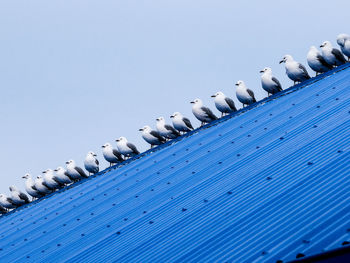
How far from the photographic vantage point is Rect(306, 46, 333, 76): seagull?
1728 cm

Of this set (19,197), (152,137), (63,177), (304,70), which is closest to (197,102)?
(152,137)

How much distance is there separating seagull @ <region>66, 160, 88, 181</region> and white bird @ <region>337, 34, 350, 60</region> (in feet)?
28.5

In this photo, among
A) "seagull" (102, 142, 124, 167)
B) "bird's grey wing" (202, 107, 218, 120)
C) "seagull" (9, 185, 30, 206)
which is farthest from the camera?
"seagull" (9, 185, 30, 206)

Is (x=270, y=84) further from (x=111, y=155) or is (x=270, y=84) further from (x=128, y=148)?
(x=111, y=155)

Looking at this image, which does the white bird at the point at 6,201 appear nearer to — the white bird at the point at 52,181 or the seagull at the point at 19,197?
the seagull at the point at 19,197

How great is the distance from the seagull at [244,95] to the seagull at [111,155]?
425cm

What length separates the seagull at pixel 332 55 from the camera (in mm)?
16973

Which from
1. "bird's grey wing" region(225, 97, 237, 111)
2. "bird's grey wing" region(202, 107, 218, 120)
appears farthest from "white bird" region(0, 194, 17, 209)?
"bird's grey wing" region(225, 97, 237, 111)

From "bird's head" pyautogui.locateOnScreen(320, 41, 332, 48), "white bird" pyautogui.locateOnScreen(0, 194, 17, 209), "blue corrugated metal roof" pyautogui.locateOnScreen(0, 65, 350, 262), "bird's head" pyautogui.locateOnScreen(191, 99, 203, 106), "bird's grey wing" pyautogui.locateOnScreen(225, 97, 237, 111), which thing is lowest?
"white bird" pyautogui.locateOnScreen(0, 194, 17, 209)

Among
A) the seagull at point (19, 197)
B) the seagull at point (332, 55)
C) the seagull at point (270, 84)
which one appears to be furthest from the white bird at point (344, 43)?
the seagull at point (19, 197)

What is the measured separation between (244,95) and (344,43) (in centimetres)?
302

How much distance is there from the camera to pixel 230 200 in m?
7.52

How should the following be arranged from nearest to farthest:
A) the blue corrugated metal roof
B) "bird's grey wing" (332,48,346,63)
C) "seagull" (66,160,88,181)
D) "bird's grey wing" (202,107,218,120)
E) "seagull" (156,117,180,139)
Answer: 1. the blue corrugated metal roof
2. "bird's grey wing" (332,48,346,63)
3. "bird's grey wing" (202,107,218,120)
4. "seagull" (156,117,180,139)
5. "seagull" (66,160,88,181)

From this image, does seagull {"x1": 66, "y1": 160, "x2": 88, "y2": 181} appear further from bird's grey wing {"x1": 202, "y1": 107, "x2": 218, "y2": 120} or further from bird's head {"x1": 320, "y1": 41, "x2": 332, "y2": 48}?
bird's head {"x1": 320, "y1": 41, "x2": 332, "y2": 48}
